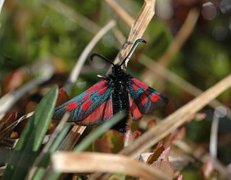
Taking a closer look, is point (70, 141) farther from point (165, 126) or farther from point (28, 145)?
point (165, 126)

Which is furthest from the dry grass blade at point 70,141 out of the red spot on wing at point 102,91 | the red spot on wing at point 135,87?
the red spot on wing at point 135,87

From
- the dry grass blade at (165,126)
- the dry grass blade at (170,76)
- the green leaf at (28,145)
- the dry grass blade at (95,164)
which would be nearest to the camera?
the dry grass blade at (95,164)

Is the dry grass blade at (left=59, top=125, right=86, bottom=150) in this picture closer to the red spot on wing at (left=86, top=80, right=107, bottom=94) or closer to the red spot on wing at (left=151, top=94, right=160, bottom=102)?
the red spot on wing at (left=86, top=80, right=107, bottom=94)

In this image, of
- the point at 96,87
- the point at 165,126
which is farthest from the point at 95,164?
the point at 96,87

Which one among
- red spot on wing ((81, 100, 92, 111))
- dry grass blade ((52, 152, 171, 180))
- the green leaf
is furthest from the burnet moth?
dry grass blade ((52, 152, 171, 180))

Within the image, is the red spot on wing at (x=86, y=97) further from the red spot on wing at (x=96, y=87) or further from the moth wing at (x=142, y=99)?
the moth wing at (x=142, y=99)

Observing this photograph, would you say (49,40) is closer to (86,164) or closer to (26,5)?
(26,5)
